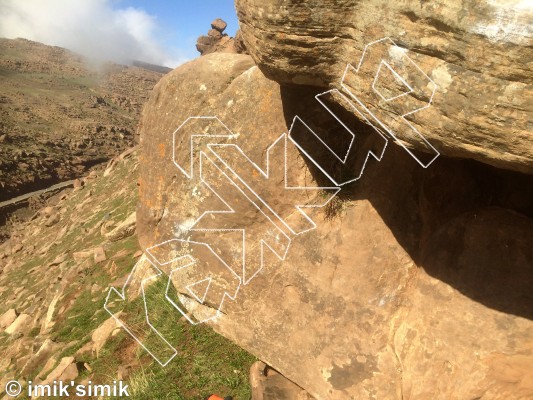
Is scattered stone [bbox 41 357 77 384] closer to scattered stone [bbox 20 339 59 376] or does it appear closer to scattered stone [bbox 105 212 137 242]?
scattered stone [bbox 20 339 59 376]

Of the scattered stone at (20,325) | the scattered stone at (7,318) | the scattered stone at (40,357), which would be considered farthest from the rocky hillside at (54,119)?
the scattered stone at (40,357)

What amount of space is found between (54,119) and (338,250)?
154 ft

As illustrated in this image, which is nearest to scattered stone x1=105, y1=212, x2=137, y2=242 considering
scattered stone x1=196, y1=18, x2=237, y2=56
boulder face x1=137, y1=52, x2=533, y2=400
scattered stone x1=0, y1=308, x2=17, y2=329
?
scattered stone x1=0, y1=308, x2=17, y2=329

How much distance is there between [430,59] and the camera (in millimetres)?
3031

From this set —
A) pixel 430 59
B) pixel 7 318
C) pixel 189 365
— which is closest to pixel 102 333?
pixel 189 365

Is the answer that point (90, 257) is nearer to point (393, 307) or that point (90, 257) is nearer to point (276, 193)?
point (276, 193)

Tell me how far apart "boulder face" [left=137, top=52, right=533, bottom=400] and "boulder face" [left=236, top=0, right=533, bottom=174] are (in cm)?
90

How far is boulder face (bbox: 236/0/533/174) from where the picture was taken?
2.64 metres

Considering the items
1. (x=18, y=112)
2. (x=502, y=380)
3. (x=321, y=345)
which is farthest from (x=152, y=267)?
(x=18, y=112)

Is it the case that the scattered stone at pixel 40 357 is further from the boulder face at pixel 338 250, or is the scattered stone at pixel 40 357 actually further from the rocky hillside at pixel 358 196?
the boulder face at pixel 338 250

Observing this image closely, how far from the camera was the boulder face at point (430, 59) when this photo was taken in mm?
2643

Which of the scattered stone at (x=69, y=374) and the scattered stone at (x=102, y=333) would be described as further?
the scattered stone at (x=102, y=333)

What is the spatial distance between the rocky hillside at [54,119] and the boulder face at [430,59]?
3217 cm

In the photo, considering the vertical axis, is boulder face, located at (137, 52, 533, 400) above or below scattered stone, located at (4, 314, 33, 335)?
above
